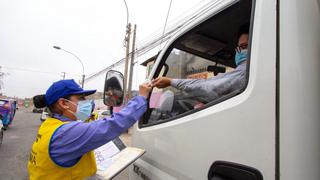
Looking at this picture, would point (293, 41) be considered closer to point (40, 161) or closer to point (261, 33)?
point (261, 33)

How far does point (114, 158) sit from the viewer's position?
1930 mm

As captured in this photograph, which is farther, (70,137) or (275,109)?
(70,137)

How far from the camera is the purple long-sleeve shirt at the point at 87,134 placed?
160 cm

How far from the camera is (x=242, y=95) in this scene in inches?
44.1

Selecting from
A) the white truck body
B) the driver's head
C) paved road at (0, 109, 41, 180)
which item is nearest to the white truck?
the white truck body

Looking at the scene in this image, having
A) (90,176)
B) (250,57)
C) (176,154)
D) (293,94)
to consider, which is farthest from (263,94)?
(90,176)

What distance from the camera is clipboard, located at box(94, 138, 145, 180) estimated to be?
160cm

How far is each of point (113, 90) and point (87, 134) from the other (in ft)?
2.06

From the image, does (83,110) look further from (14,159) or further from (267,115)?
(14,159)

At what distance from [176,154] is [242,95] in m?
0.53

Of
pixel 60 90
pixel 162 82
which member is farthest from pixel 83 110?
pixel 162 82

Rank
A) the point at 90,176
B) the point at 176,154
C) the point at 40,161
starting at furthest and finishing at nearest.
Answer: the point at 90,176
the point at 40,161
the point at 176,154

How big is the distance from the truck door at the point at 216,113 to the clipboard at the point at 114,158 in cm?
12

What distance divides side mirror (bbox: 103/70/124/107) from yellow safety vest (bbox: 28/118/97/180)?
477 mm
